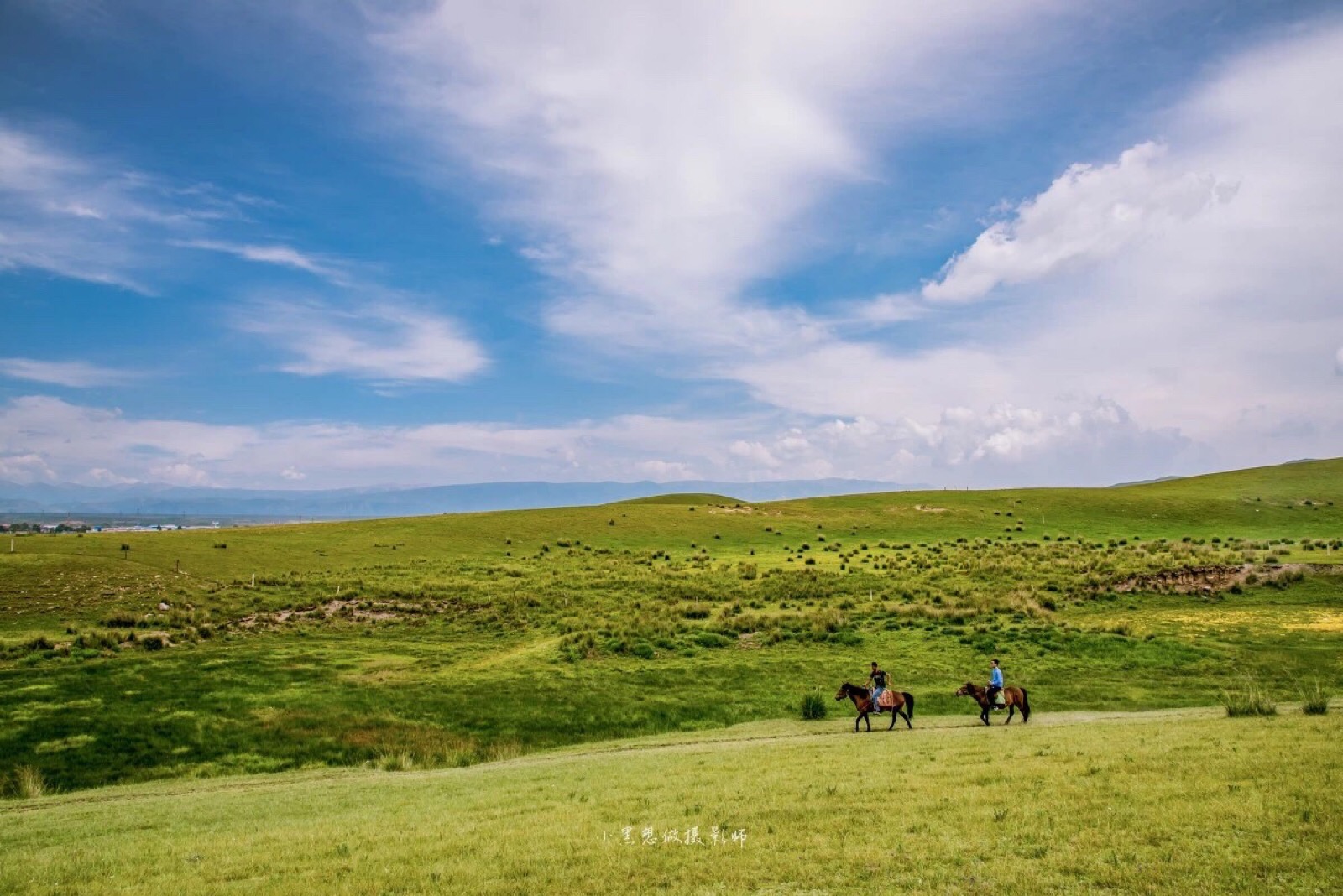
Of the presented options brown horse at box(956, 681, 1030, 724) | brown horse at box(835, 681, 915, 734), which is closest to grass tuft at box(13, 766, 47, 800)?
brown horse at box(835, 681, 915, 734)

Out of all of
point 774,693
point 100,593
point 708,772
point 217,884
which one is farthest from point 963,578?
point 100,593

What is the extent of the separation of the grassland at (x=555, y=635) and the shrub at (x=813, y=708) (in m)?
1.24

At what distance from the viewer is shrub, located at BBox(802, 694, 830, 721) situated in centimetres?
2702

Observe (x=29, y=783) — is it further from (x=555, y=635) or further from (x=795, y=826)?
(x=555, y=635)

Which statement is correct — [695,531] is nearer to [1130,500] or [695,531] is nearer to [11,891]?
[1130,500]

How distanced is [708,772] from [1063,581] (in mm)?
46041

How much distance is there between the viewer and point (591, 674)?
35.7 m

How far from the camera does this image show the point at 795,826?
469 inches

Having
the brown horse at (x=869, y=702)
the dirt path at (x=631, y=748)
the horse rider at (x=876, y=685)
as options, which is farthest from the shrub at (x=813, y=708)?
the horse rider at (x=876, y=685)

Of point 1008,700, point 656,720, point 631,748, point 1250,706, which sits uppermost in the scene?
point 1250,706

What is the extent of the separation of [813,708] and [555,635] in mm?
21480

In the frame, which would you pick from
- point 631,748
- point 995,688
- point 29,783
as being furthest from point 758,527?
point 29,783

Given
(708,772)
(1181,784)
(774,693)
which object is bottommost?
(774,693)

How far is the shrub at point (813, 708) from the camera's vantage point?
27016 millimetres
